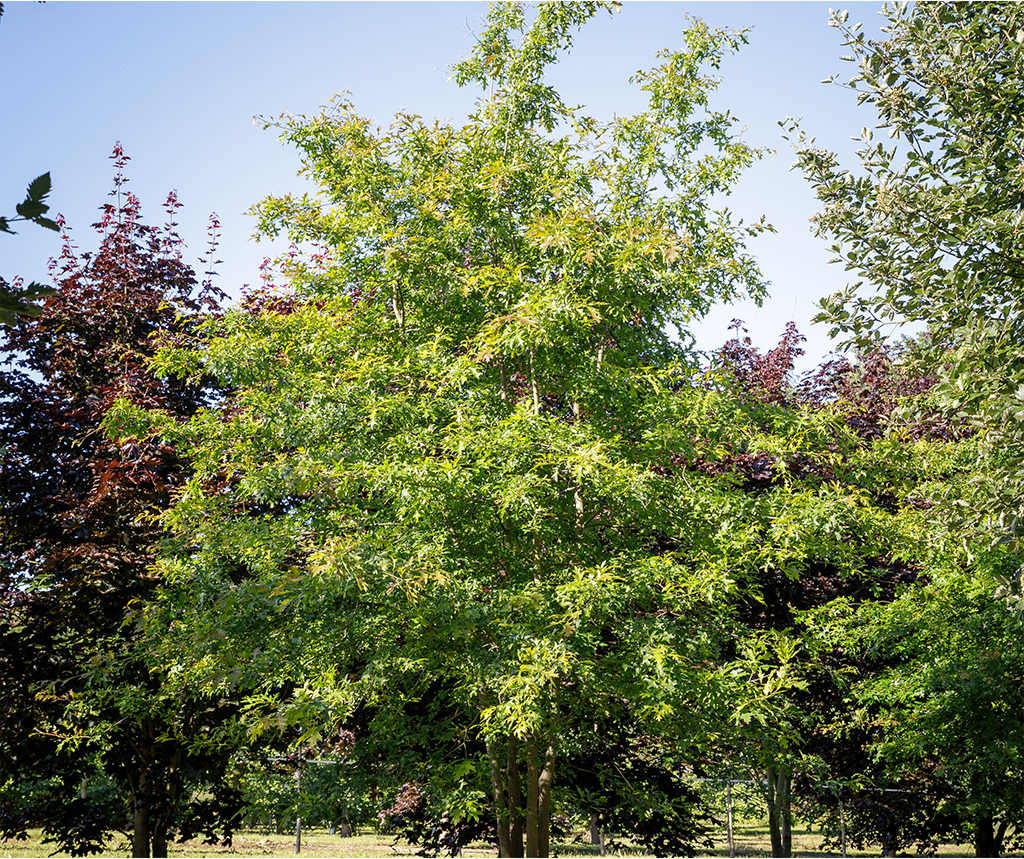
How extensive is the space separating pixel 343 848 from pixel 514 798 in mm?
11972

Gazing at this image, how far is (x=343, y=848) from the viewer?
19094mm

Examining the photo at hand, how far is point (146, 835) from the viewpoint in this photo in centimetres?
1042

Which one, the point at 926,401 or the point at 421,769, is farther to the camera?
the point at 421,769

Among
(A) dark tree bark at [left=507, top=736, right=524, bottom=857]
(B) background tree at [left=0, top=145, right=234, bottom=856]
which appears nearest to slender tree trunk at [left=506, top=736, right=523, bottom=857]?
(A) dark tree bark at [left=507, top=736, right=524, bottom=857]

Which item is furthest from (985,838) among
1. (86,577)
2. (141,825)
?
(86,577)

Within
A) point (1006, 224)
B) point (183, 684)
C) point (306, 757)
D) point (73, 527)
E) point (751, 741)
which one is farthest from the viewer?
point (306, 757)

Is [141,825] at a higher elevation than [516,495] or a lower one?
lower

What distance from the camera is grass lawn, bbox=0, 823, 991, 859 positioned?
52.1 ft

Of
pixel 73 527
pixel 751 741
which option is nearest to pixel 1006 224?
pixel 751 741

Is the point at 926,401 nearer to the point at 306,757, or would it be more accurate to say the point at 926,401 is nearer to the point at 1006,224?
the point at 1006,224

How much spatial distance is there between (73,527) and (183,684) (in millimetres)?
2600

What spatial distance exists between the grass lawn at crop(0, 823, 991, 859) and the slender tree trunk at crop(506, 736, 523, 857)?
4.52 m

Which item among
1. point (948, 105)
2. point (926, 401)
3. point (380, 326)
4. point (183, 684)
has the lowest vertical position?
point (183, 684)

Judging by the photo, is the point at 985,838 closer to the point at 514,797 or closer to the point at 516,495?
the point at 514,797
